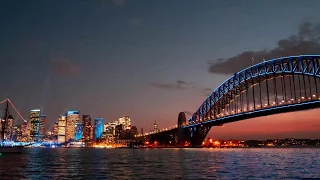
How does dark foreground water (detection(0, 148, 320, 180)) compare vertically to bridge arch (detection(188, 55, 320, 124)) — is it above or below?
below

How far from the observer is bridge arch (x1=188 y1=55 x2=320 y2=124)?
87688 mm

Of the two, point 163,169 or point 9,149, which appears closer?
point 163,169

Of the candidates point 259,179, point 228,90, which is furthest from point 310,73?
point 259,179

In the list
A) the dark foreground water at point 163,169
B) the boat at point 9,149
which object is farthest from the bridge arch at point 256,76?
the boat at point 9,149

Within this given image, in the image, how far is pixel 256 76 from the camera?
107562 millimetres

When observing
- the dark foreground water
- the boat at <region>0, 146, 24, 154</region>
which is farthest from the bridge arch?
the boat at <region>0, 146, 24, 154</region>

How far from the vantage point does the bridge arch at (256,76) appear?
288ft

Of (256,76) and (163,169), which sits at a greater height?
(256,76)

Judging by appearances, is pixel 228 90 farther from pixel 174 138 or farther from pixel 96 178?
pixel 96 178

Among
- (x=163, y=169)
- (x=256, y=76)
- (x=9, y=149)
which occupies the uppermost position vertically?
(x=256, y=76)

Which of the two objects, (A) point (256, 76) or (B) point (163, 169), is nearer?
(B) point (163, 169)

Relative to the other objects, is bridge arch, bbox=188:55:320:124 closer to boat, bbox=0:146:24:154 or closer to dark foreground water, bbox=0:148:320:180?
dark foreground water, bbox=0:148:320:180

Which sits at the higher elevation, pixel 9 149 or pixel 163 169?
pixel 9 149

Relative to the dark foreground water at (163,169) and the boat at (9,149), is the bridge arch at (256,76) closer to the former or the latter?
the dark foreground water at (163,169)
